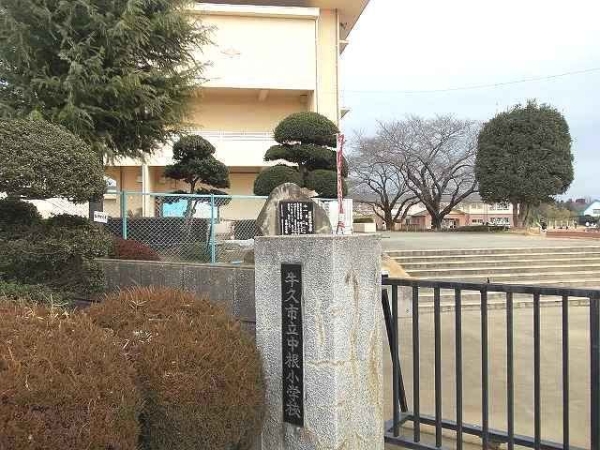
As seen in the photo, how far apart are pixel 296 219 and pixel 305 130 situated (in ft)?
33.2

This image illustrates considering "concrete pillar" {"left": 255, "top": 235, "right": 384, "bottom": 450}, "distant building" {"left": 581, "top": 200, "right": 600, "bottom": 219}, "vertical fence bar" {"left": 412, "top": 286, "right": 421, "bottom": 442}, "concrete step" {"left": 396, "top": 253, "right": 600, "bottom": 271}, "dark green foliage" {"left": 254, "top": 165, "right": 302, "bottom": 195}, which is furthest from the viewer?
"distant building" {"left": 581, "top": 200, "right": 600, "bottom": 219}

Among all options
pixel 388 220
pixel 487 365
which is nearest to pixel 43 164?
pixel 487 365

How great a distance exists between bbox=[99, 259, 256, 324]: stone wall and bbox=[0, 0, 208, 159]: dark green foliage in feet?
9.58

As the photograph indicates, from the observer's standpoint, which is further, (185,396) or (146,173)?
(146,173)

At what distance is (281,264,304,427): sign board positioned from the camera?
319 cm

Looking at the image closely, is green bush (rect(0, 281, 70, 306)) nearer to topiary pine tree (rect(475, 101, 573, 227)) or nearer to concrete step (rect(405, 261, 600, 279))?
concrete step (rect(405, 261, 600, 279))

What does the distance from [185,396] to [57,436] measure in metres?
0.69

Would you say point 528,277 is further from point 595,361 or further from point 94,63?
point 595,361

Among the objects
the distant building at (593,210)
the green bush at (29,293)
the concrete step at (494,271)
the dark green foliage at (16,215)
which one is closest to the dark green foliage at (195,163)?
the concrete step at (494,271)

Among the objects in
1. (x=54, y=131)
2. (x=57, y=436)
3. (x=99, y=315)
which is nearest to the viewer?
(x=57, y=436)

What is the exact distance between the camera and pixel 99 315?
309 cm

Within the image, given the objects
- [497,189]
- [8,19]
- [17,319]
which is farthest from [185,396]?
[497,189]

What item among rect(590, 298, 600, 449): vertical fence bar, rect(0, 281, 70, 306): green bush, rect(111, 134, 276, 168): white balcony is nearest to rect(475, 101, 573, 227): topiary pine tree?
rect(111, 134, 276, 168): white balcony

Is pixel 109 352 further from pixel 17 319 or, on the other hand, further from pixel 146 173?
pixel 146 173
